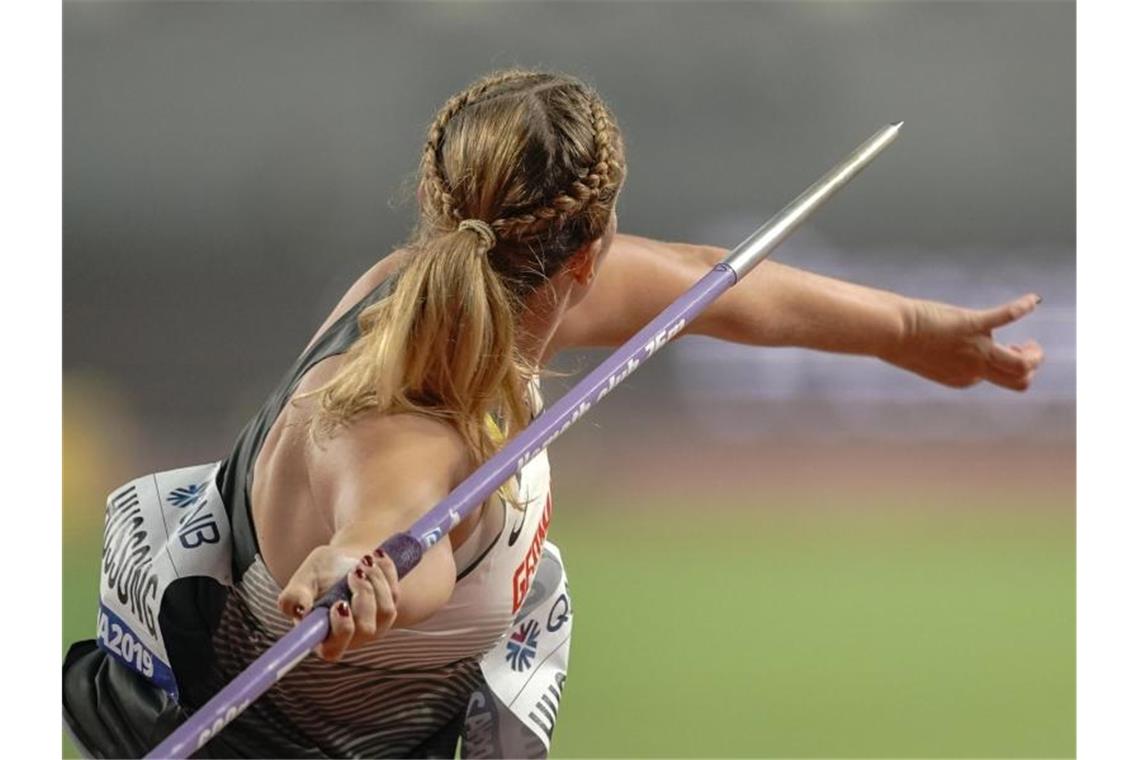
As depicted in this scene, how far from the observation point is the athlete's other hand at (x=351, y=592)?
89 cm

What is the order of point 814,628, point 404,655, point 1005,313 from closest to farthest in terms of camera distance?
point 404,655 < point 1005,313 < point 814,628

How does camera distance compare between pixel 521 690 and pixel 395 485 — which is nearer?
pixel 395 485

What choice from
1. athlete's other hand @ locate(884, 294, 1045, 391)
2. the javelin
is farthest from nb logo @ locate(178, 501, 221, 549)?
athlete's other hand @ locate(884, 294, 1045, 391)

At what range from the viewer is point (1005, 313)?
1512 mm

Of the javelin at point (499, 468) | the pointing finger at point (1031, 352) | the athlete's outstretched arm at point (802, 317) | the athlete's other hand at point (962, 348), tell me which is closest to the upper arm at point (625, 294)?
the athlete's outstretched arm at point (802, 317)

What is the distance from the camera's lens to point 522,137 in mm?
1036

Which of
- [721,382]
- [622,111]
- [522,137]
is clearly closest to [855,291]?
[721,382]

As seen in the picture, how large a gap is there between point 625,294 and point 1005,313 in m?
0.41

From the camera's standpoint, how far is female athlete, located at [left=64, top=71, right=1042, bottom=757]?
99 cm

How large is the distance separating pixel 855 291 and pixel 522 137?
22.3 inches

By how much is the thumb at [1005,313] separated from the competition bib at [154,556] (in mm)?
764

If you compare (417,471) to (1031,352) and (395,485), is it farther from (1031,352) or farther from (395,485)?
(1031,352)

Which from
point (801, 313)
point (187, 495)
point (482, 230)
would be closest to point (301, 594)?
point (482, 230)

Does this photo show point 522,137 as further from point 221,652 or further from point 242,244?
point 242,244
